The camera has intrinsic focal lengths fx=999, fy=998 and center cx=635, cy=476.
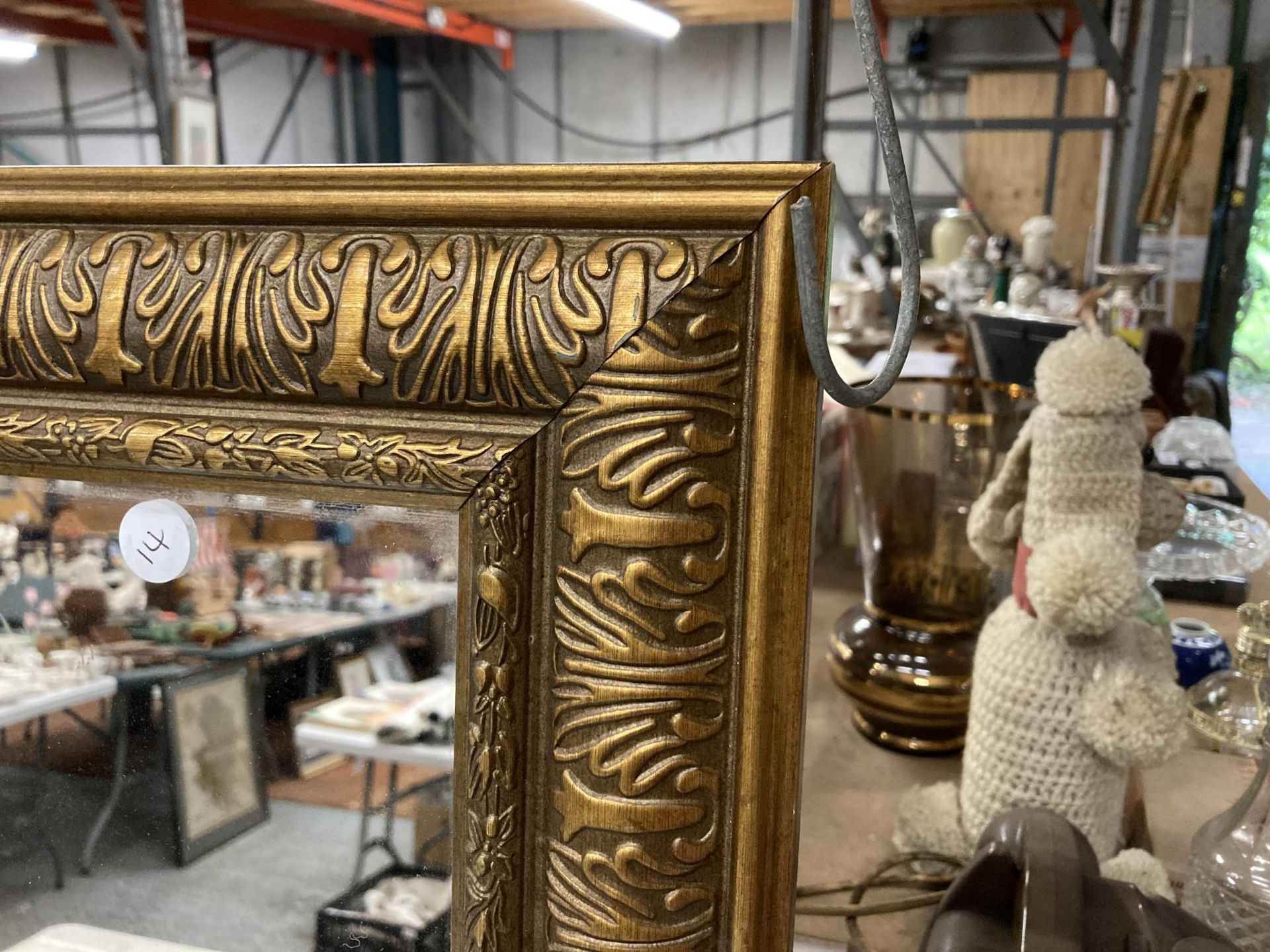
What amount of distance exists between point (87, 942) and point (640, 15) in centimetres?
436

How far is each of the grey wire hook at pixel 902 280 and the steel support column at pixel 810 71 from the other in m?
0.11

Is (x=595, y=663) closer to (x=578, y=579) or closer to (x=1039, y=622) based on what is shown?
(x=578, y=579)

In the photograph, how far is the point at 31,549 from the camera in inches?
14.1

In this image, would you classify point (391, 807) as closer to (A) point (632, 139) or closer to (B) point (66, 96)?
(A) point (632, 139)

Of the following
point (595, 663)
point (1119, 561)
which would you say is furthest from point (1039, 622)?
point (595, 663)

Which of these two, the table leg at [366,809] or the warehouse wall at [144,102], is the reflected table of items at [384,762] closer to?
the table leg at [366,809]

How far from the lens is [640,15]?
4.18 metres

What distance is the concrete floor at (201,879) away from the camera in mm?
342

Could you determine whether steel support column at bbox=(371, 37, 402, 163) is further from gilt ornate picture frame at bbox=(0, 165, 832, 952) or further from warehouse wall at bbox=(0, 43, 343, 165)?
gilt ornate picture frame at bbox=(0, 165, 832, 952)

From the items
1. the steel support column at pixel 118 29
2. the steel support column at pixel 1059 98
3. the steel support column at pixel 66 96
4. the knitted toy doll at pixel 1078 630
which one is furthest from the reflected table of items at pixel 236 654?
the steel support column at pixel 66 96

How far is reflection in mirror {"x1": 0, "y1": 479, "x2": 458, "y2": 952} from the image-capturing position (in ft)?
1.06

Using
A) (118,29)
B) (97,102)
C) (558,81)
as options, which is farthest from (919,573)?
(97,102)

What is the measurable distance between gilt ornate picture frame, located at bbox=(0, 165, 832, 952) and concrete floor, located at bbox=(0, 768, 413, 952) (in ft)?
0.20

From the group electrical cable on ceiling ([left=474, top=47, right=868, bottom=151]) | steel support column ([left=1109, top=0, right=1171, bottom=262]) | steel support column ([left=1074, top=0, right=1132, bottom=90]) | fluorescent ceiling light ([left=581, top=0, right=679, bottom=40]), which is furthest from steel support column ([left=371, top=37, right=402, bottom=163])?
steel support column ([left=1109, top=0, right=1171, bottom=262])
